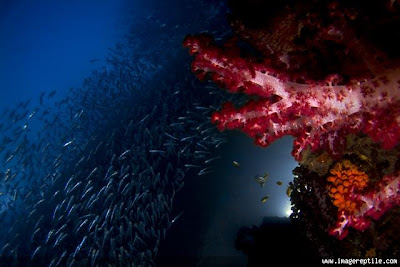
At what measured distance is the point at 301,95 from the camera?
2.15m

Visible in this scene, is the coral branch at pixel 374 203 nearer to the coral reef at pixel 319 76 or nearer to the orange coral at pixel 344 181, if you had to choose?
the coral reef at pixel 319 76

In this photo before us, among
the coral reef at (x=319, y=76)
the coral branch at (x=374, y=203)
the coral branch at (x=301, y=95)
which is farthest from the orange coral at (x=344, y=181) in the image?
the coral branch at (x=301, y=95)

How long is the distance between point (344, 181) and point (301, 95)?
5.71ft

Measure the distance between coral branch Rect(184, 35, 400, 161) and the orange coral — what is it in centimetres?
89

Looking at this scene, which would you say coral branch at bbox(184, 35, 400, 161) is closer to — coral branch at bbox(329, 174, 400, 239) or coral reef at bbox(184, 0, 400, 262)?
coral reef at bbox(184, 0, 400, 262)

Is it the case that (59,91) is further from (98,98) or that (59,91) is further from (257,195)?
(257,195)

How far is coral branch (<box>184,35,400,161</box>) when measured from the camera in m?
2.15

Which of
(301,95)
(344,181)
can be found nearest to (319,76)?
(301,95)

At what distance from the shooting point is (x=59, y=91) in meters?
103

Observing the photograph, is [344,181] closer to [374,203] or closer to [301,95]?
[374,203]

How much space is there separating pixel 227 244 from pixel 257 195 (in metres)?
3.19

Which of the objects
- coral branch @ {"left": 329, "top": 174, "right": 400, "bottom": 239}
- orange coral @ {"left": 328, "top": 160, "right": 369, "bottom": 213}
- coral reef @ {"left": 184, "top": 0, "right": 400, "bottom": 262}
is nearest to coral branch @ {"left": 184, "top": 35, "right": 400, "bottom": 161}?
coral reef @ {"left": 184, "top": 0, "right": 400, "bottom": 262}

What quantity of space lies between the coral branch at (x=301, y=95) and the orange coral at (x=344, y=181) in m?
0.89

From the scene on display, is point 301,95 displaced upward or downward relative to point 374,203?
upward
